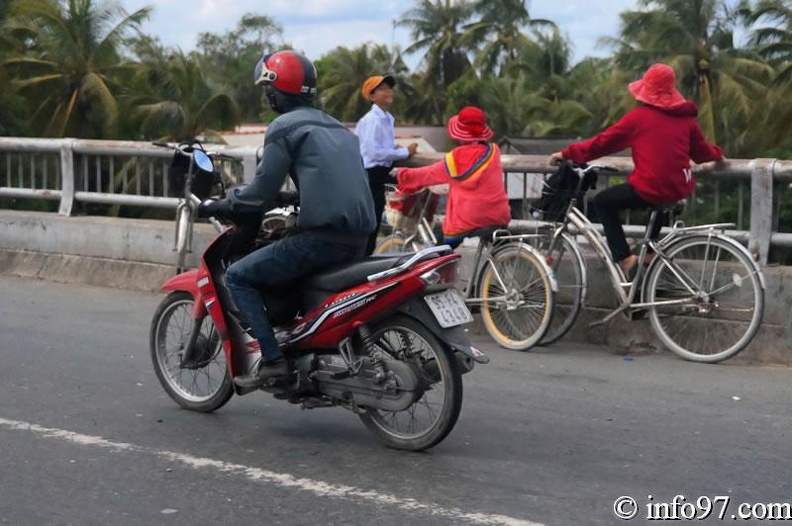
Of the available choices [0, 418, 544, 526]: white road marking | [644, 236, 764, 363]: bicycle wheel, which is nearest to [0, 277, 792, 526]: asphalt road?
[0, 418, 544, 526]: white road marking

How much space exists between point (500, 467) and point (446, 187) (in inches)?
165

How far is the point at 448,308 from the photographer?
5852 mm

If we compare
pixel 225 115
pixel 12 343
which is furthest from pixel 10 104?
pixel 12 343

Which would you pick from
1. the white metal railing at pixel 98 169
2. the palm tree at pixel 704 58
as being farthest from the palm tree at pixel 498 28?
the white metal railing at pixel 98 169

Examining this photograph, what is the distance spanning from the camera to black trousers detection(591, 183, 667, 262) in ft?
28.6

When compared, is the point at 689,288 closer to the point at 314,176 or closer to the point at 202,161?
the point at 314,176

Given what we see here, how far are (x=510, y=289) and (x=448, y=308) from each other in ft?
10.8

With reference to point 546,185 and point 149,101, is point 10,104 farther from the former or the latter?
point 546,185

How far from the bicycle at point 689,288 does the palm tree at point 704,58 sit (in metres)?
38.3

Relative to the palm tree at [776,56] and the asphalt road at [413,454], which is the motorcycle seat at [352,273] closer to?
the asphalt road at [413,454]

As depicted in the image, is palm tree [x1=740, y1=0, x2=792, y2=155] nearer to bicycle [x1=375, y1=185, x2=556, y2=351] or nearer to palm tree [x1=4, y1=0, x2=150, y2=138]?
palm tree [x1=4, y1=0, x2=150, y2=138]

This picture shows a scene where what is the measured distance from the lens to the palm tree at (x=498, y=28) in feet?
231

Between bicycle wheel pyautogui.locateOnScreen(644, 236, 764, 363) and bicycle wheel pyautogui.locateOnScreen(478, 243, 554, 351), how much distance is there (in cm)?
73

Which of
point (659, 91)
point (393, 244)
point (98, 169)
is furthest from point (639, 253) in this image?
point (98, 169)
